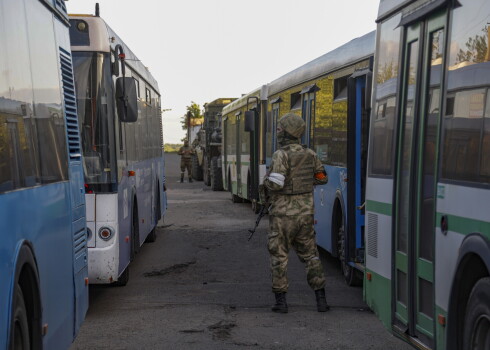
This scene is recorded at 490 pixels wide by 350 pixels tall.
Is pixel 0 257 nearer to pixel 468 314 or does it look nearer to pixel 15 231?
pixel 15 231

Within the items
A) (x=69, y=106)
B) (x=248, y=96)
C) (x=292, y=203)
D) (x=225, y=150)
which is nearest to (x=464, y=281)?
(x=69, y=106)

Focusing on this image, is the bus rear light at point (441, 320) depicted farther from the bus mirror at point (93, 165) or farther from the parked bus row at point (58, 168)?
the bus mirror at point (93, 165)

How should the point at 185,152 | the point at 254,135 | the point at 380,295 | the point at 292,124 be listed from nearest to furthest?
the point at 380,295 → the point at 292,124 → the point at 254,135 → the point at 185,152

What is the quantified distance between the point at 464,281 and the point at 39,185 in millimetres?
2332

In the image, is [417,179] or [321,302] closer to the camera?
[417,179]

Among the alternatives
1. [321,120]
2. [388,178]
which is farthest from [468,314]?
[321,120]

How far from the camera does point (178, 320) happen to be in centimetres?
940

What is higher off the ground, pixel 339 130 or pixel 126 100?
pixel 126 100

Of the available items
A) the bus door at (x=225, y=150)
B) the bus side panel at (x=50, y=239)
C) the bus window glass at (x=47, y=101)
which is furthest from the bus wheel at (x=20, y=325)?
the bus door at (x=225, y=150)

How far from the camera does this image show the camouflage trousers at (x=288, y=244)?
32.0ft

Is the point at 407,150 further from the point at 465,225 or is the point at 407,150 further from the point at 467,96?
the point at 465,225

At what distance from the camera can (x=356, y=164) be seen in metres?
10.8

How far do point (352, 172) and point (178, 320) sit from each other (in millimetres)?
2616

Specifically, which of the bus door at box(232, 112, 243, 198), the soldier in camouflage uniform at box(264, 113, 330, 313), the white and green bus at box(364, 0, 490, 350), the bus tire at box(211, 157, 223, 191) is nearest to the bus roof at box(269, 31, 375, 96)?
the soldier in camouflage uniform at box(264, 113, 330, 313)
